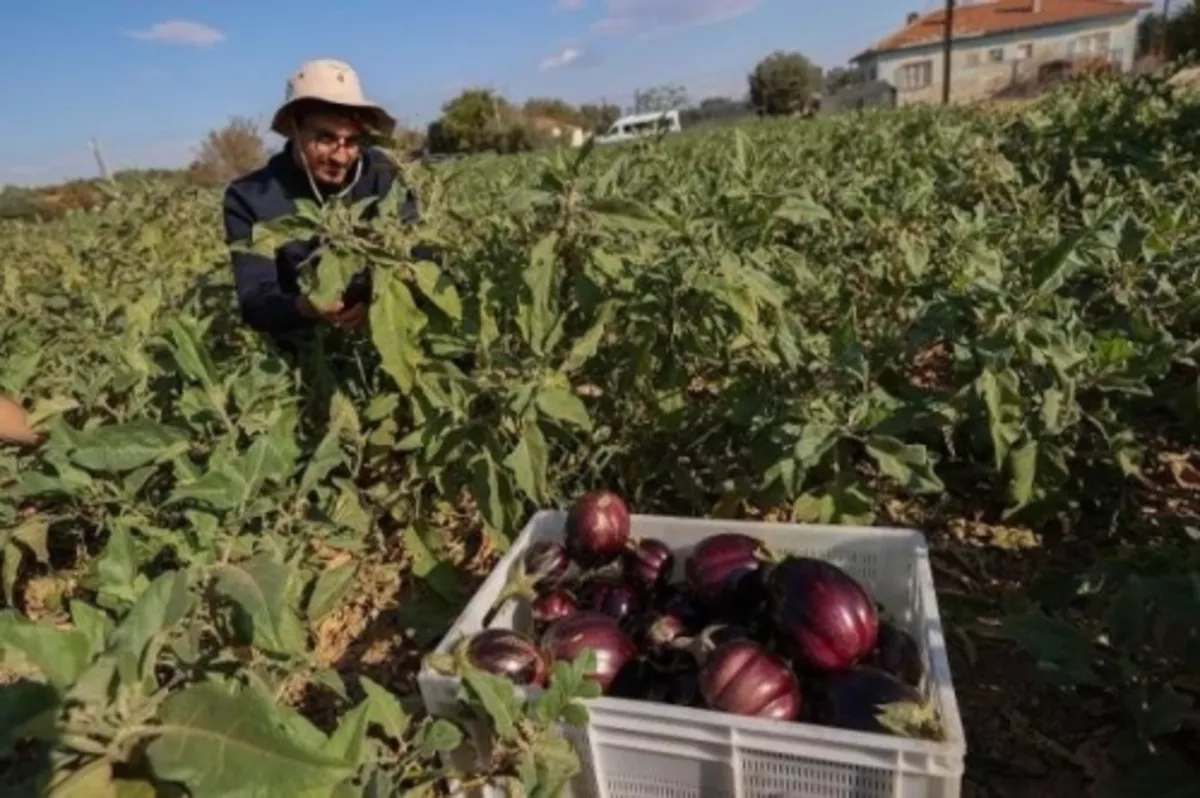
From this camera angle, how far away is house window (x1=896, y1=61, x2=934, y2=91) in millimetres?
54781

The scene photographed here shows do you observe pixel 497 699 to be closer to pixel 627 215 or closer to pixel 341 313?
pixel 627 215

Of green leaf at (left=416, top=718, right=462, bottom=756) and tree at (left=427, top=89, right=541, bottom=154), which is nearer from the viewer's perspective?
green leaf at (left=416, top=718, right=462, bottom=756)

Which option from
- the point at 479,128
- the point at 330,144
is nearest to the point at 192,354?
the point at 330,144

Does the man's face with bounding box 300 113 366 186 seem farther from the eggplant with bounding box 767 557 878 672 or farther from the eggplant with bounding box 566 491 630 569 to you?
the eggplant with bounding box 767 557 878 672

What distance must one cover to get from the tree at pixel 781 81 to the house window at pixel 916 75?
5.16 m

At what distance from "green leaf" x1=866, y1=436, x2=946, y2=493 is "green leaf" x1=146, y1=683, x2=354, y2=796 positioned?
1432 millimetres

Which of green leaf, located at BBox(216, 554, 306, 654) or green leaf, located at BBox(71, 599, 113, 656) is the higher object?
green leaf, located at BBox(71, 599, 113, 656)

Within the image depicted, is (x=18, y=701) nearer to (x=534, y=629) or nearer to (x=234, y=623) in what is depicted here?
(x=234, y=623)

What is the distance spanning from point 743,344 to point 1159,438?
4.35 feet

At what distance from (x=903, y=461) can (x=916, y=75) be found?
2359 inches

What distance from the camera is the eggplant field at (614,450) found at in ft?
5.02

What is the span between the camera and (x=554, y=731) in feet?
4.57

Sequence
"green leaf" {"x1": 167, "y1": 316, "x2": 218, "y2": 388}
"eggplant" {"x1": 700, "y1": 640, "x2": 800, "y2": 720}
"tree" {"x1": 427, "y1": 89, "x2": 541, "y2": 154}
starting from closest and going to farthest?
"eggplant" {"x1": 700, "y1": 640, "x2": 800, "y2": 720} → "green leaf" {"x1": 167, "y1": 316, "x2": 218, "y2": 388} → "tree" {"x1": 427, "y1": 89, "x2": 541, "y2": 154}

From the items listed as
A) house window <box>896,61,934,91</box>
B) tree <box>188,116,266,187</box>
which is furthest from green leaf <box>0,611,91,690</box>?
house window <box>896,61,934,91</box>
